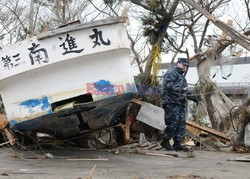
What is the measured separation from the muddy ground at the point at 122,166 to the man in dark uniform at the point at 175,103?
17.5 inches

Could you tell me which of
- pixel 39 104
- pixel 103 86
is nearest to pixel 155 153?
pixel 103 86

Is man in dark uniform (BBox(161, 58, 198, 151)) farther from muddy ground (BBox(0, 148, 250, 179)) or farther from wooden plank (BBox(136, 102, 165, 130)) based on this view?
wooden plank (BBox(136, 102, 165, 130))

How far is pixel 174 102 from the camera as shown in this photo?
6.71 meters

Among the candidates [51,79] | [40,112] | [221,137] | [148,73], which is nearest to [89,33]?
[51,79]

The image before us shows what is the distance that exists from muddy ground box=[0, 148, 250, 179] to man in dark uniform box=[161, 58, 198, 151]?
0.44 m

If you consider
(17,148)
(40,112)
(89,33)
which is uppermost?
(89,33)

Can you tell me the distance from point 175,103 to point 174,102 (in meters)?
0.03

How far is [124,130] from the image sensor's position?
779cm

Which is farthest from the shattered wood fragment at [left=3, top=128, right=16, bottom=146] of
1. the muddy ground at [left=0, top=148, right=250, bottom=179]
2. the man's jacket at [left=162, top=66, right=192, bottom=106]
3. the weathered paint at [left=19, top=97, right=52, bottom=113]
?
the man's jacket at [left=162, top=66, right=192, bottom=106]

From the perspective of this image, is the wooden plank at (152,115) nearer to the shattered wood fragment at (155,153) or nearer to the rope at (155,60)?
the rope at (155,60)

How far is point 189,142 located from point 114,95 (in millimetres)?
2726

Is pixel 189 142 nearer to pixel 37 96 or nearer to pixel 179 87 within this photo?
pixel 179 87

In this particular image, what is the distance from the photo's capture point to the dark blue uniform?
21.9 ft

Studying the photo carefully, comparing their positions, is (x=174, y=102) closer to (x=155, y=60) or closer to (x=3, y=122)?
(x=155, y=60)
